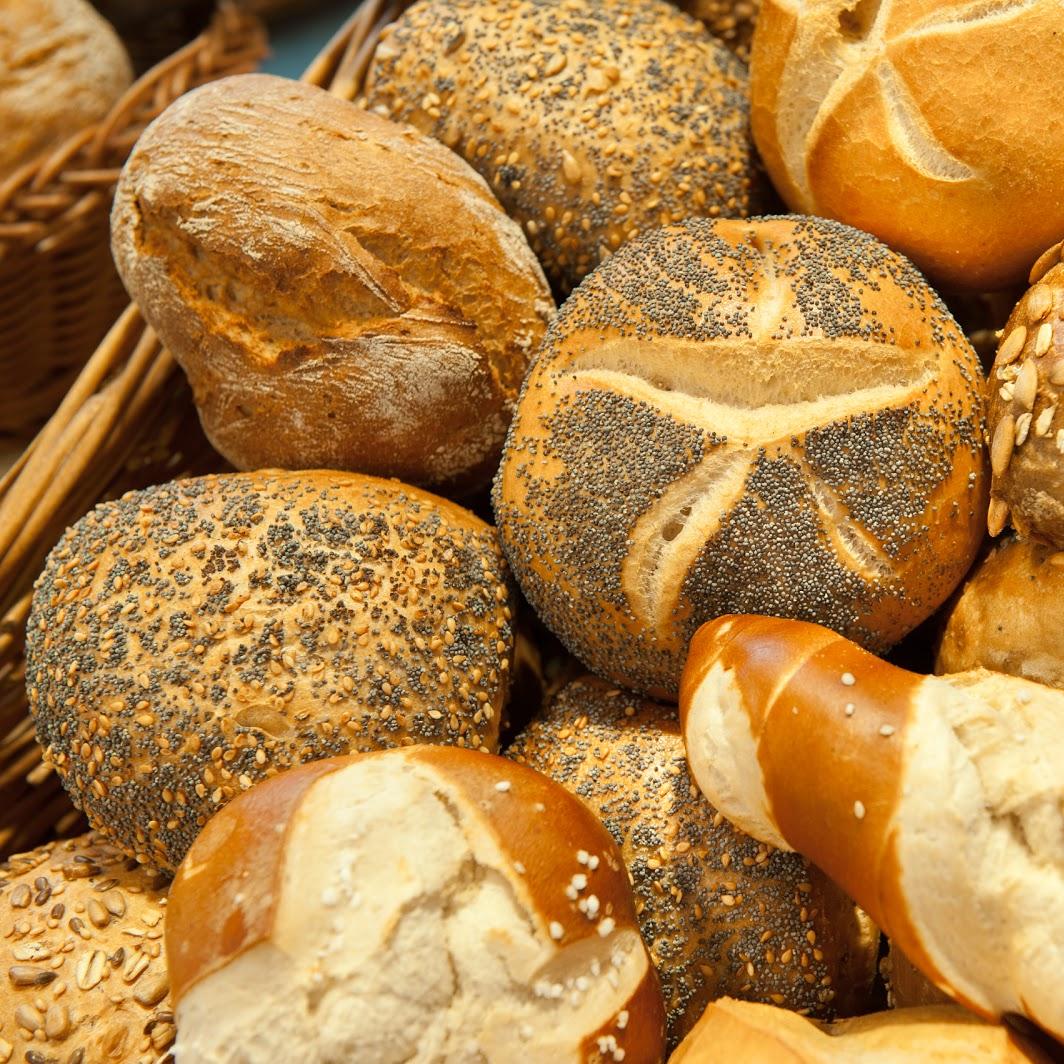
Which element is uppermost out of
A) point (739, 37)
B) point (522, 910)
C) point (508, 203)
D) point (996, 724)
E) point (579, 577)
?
point (739, 37)

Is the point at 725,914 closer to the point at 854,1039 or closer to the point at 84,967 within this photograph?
the point at 854,1039

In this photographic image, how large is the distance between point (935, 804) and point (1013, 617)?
1.27 feet

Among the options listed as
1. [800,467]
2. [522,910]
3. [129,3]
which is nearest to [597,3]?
[800,467]

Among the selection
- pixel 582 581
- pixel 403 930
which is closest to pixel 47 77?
pixel 582 581

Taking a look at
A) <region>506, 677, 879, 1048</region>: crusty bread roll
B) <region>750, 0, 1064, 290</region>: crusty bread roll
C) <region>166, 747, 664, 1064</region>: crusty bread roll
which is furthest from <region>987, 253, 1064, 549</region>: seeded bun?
<region>166, 747, 664, 1064</region>: crusty bread roll

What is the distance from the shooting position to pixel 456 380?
4.98 feet

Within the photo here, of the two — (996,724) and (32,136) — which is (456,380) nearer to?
(996,724)

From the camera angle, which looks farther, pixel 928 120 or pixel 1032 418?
pixel 928 120

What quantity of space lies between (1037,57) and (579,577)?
2.78 feet

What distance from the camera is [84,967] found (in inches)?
50.4

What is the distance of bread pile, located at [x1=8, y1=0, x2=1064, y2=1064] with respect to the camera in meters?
1.01

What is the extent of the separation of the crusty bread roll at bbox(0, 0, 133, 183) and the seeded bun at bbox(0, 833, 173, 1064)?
166 cm

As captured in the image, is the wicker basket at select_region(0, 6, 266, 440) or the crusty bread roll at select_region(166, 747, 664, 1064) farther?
the wicker basket at select_region(0, 6, 266, 440)

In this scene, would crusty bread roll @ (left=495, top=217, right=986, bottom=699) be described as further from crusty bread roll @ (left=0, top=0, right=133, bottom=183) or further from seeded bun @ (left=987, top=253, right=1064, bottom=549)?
crusty bread roll @ (left=0, top=0, right=133, bottom=183)
